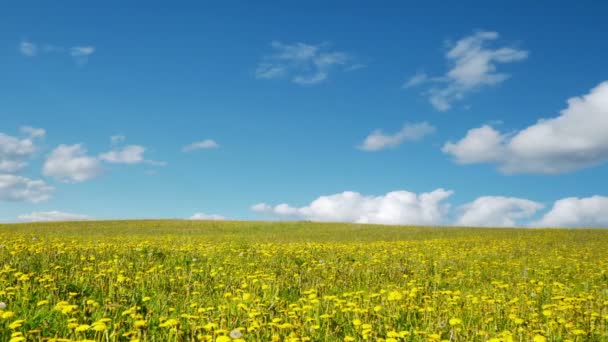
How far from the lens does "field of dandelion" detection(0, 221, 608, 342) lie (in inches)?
228

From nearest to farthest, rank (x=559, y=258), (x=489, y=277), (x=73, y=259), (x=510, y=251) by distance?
(x=73, y=259)
(x=489, y=277)
(x=559, y=258)
(x=510, y=251)

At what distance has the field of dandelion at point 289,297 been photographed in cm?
580

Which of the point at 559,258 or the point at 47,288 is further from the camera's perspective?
the point at 559,258

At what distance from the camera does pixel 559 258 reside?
17.4 meters

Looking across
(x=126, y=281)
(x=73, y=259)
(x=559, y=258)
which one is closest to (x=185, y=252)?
(x=73, y=259)

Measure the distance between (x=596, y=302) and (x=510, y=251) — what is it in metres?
11.2

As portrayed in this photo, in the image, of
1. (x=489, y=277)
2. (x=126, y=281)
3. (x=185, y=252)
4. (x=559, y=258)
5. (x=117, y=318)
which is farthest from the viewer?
(x=559, y=258)

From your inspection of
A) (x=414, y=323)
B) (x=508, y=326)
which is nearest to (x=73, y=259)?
Result: (x=414, y=323)

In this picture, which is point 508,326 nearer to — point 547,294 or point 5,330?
point 547,294

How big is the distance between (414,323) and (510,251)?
15134mm

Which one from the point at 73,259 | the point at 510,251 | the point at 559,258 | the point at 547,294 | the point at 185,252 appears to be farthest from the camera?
the point at 510,251

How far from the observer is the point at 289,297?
8.88m

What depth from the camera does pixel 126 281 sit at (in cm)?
937

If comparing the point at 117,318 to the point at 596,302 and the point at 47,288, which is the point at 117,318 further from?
the point at 596,302
